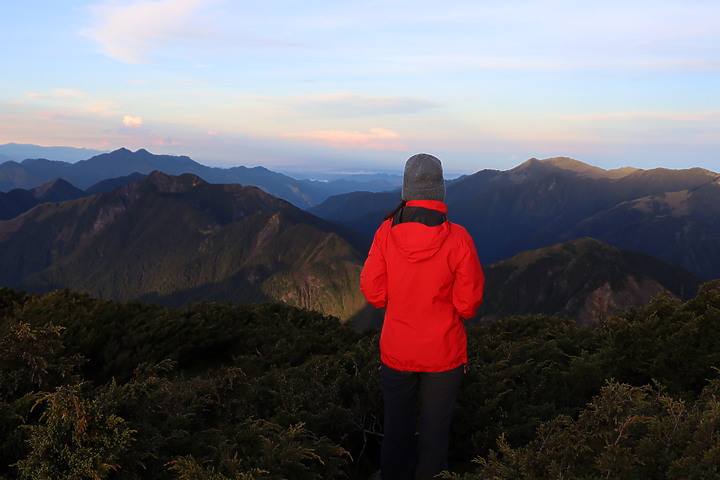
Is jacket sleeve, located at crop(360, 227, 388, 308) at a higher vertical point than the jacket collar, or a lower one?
lower

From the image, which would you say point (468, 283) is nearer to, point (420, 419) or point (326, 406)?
point (420, 419)

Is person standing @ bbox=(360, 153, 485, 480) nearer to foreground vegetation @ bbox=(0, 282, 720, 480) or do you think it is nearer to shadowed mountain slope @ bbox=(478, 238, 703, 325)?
foreground vegetation @ bbox=(0, 282, 720, 480)

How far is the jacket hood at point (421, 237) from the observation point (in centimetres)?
396

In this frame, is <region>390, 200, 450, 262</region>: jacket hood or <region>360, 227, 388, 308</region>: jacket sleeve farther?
<region>360, 227, 388, 308</region>: jacket sleeve

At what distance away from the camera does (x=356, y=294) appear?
189625 millimetres

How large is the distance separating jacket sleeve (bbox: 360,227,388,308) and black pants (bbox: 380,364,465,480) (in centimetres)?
77

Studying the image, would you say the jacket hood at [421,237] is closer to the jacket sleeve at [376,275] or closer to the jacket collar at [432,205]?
the jacket collar at [432,205]

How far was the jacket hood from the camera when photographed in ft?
13.0

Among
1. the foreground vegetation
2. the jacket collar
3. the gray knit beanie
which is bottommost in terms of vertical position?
the foreground vegetation

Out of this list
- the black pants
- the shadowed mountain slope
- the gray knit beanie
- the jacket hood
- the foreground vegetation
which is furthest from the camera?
the shadowed mountain slope

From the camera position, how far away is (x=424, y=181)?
13.6 ft

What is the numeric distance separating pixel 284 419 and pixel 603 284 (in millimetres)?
152322

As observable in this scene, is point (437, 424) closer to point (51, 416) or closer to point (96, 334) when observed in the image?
point (51, 416)

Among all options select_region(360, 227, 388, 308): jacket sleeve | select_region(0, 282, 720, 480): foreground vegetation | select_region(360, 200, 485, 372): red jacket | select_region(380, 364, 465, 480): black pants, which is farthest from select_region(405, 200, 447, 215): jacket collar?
select_region(0, 282, 720, 480): foreground vegetation
